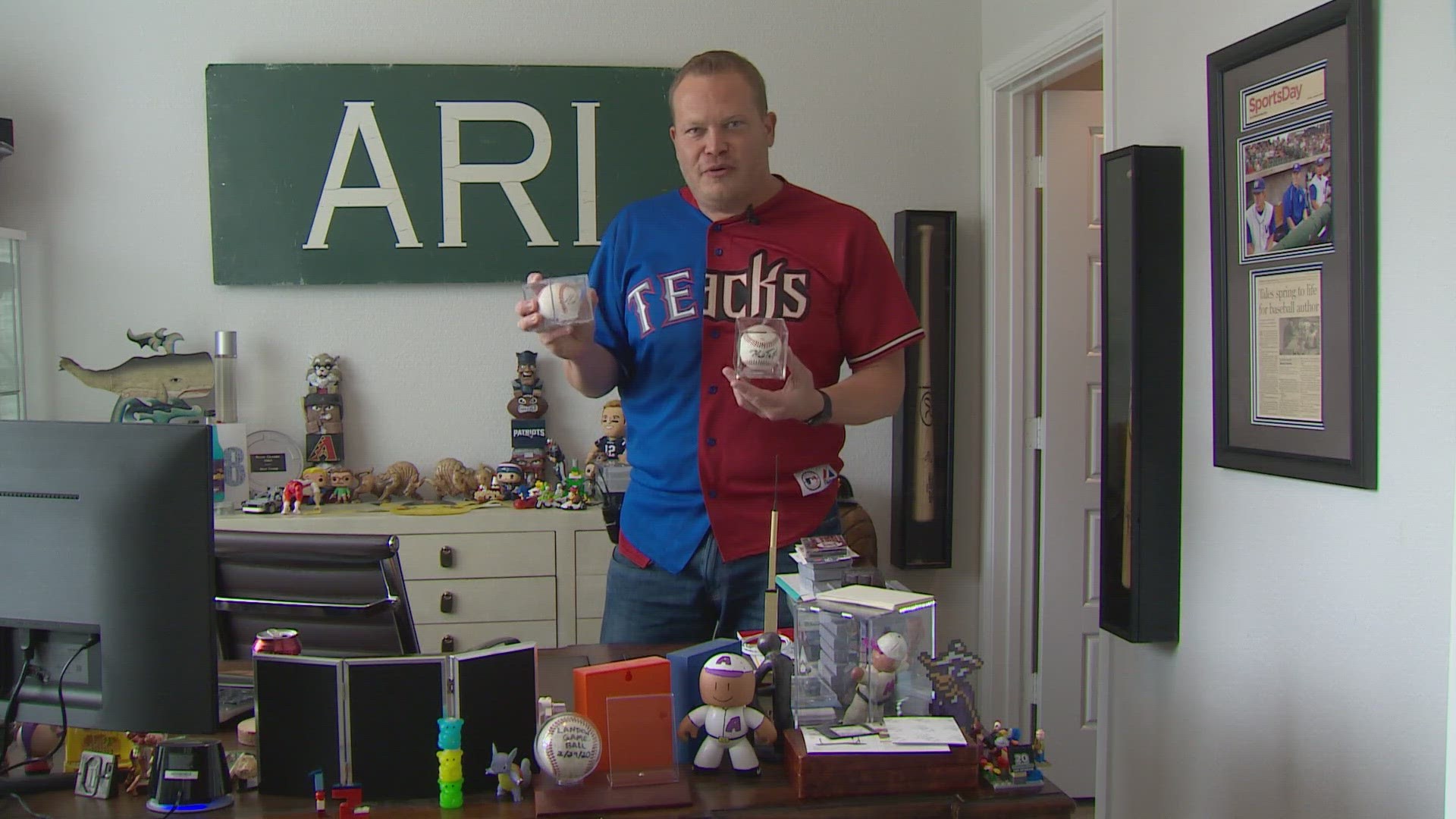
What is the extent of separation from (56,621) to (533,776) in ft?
1.85

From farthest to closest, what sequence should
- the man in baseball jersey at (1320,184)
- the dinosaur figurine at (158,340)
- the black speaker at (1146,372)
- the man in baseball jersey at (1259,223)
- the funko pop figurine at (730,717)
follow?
the dinosaur figurine at (158,340) < the black speaker at (1146,372) < the man in baseball jersey at (1259,223) < the man in baseball jersey at (1320,184) < the funko pop figurine at (730,717)

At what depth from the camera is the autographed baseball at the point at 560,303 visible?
1659mm

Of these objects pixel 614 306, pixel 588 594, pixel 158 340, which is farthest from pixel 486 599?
pixel 614 306

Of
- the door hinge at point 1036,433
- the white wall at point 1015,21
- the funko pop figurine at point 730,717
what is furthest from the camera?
the door hinge at point 1036,433

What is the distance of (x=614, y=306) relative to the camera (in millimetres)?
1983

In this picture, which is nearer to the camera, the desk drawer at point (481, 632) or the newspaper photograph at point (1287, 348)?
the newspaper photograph at point (1287, 348)

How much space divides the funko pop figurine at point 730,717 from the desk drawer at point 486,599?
207cm

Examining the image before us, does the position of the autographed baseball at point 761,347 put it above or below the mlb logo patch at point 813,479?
above

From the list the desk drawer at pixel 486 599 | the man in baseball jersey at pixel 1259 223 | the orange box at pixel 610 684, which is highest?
the man in baseball jersey at pixel 1259 223

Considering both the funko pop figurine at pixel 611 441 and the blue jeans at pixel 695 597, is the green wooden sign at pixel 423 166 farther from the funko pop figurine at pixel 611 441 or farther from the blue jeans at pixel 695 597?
the blue jeans at pixel 695 597

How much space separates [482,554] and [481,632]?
0.77 feet

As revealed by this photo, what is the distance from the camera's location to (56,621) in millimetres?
1289

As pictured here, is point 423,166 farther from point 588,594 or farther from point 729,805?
point 729,805

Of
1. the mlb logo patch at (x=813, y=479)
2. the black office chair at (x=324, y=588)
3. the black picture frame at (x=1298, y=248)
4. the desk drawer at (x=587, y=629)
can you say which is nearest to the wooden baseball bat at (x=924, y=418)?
the desk drawer at (x=587, y=629)
